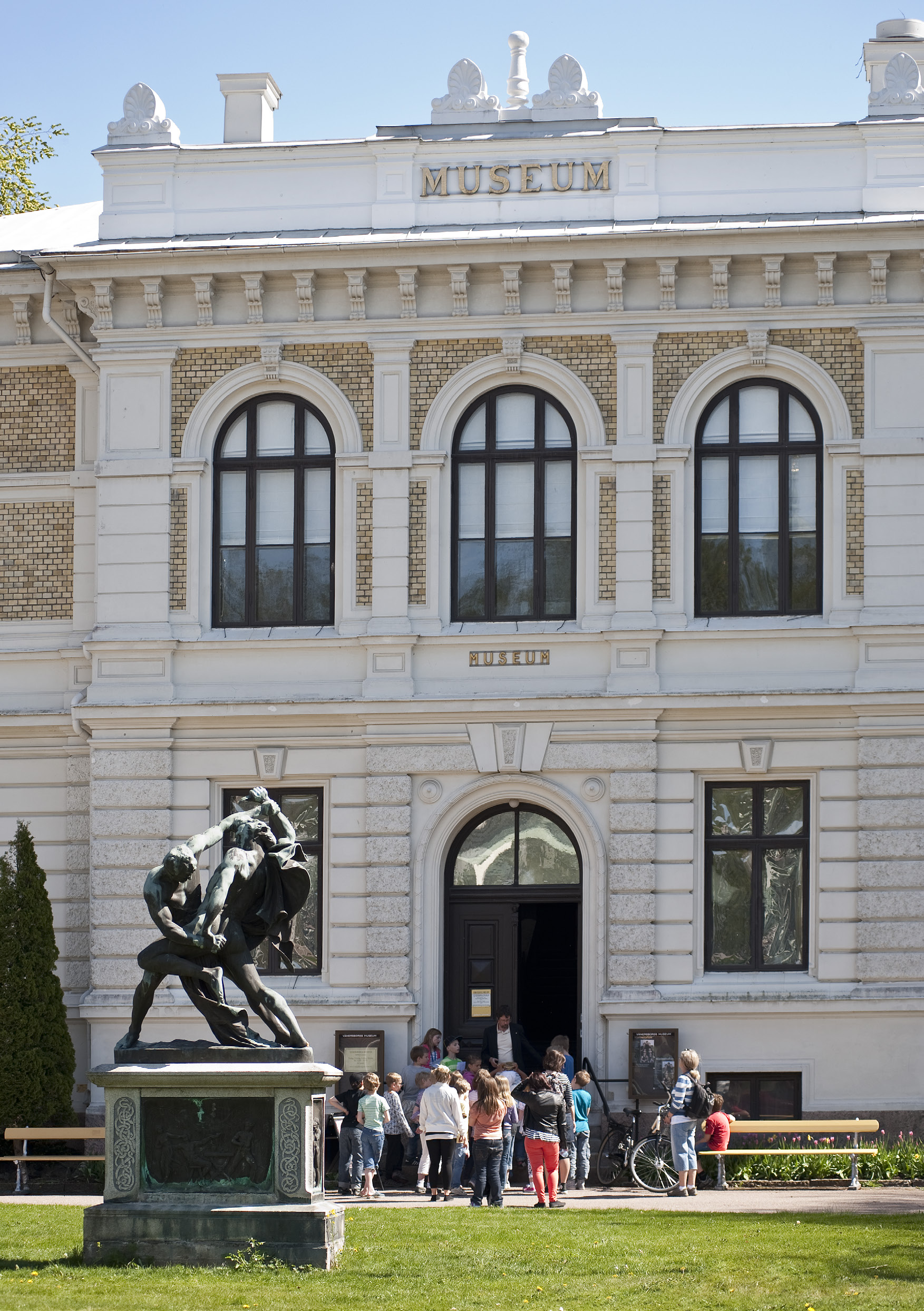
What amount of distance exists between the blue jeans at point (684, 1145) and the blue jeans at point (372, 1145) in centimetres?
288

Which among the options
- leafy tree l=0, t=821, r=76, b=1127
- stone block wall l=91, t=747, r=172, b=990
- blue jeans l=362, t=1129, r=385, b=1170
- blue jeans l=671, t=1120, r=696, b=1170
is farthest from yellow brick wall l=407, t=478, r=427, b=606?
blue jeans l=671, t=1120, r=696, b=1170

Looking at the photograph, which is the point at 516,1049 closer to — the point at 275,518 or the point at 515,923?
the point at 515,923

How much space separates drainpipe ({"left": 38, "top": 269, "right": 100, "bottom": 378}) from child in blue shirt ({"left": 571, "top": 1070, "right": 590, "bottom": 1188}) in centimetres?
1006

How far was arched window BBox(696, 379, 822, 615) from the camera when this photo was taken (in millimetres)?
22125

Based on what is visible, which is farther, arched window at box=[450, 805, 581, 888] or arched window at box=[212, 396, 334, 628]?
arched window at box=[212, 396, 334, 628]

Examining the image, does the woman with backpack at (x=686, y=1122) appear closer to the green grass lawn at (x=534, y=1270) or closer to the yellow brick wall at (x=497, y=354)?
the green grass lawn at (x=534, y=1270)

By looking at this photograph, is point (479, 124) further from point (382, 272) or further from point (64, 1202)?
point (64, 1202)

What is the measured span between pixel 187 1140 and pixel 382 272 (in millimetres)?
11914

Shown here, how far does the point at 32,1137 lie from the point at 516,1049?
5290mm

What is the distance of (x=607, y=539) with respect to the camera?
2219 cm

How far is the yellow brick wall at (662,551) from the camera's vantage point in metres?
22.1

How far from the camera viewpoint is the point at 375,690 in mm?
22141

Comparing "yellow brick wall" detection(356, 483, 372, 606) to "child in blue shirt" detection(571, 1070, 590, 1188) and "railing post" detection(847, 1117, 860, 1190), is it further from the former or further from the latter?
"railing post" detection(847, 1117, 860, 1190)

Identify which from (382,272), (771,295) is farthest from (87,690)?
(771,295)
